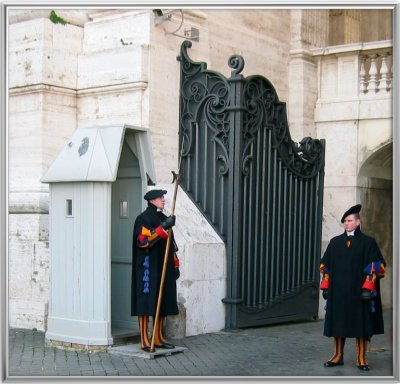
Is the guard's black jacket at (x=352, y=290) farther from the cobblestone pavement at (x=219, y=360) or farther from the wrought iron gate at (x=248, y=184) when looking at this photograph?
the wrought iron gate at (x=248, y=184)

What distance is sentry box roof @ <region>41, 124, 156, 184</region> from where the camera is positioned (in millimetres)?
9031

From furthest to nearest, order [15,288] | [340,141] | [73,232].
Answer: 1. [340,141]
2. [15,288]
3. [73,232]

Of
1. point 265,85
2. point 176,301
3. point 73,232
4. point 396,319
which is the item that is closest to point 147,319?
point 176,301

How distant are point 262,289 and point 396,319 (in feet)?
9.85

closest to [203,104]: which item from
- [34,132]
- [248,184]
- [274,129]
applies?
[274,129]

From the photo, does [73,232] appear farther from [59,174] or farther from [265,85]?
[265,85]

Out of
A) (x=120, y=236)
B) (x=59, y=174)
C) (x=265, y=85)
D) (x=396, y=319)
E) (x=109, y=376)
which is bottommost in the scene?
(x=109, y=376)

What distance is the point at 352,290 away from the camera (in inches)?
337

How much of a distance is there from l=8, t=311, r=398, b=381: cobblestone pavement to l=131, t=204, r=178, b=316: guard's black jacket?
20.2 inches

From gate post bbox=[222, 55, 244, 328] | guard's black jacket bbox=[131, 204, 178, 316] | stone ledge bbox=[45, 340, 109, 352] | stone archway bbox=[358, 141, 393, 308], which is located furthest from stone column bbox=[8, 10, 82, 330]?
stone archway bbox=[358, 141, 393, 308]

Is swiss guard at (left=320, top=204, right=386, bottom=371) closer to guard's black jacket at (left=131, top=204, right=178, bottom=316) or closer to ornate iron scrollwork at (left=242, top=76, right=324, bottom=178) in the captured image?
guard's black jacket at (left=131, top=204, right=178, bottom=316)

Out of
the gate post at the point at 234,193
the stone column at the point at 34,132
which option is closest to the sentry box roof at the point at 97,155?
the gate post at the point at 234,193

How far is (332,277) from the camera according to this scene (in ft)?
28.5

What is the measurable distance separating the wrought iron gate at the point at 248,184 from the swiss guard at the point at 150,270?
1440mm
